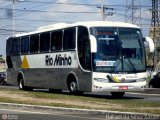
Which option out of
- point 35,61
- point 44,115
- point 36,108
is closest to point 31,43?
point 35,61

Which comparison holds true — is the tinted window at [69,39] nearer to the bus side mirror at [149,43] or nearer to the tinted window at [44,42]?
the tinted window at [44,42]

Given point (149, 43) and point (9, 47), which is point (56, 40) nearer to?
point (149, 43)

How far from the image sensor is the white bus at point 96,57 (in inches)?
926

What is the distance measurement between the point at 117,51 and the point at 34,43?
759cm

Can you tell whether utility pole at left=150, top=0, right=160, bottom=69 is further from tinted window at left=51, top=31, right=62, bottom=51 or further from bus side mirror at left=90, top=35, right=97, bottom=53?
bus side mirror at left=90, top=35, right=97, bottom=53

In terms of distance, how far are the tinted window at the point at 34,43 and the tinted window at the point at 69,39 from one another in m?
3.66

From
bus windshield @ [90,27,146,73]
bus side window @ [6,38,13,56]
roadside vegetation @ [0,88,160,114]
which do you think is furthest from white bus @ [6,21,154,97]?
bus side window @ [6,38,13,56]

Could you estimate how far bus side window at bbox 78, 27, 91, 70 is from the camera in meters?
23.9

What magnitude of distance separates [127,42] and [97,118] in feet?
32.8

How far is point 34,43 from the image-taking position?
2978cm

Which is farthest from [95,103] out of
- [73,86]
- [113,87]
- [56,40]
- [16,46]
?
[16,46]

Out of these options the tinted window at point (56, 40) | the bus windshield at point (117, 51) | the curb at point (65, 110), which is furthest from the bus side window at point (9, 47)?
the curb at point (65, 110)

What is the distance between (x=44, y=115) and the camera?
15.7 meters

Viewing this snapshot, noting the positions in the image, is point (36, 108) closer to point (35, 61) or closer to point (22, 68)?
point (35, 61)
